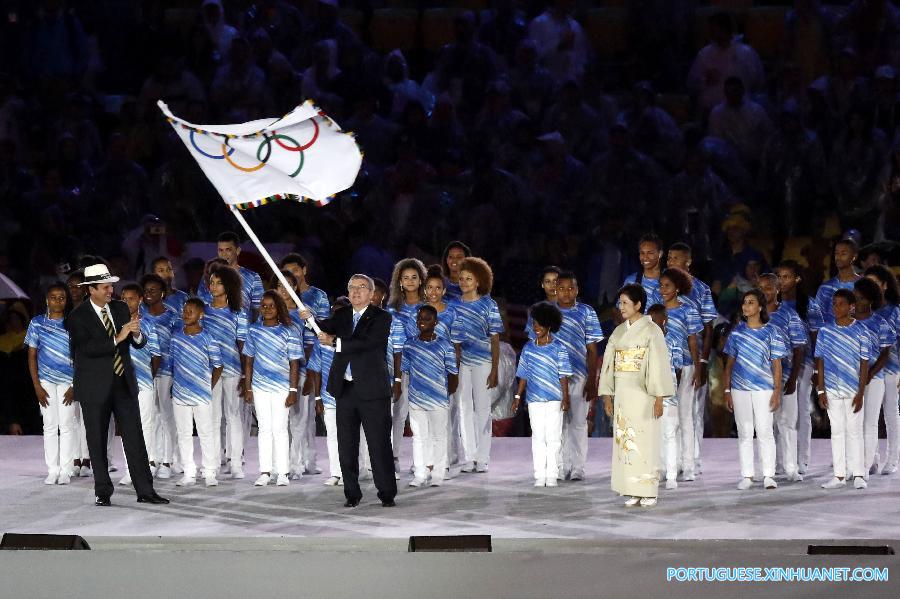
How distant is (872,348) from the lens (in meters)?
10.4

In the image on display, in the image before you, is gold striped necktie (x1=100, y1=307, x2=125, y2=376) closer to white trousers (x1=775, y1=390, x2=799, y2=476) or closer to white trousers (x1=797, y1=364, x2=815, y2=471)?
white trousers (x1=775, y1=390, x2=799, y2=476)

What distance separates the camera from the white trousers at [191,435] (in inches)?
414

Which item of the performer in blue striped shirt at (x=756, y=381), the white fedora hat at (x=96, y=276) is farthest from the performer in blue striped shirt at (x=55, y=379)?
the performer in blue striped shirt at (x=756, y=381)

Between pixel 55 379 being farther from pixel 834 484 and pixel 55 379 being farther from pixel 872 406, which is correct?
pixel 872 406

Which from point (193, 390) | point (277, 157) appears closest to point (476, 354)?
point (193, 390)

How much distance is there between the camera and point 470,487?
10445 mm

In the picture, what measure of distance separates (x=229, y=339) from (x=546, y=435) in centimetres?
241

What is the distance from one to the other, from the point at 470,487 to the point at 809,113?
608cm

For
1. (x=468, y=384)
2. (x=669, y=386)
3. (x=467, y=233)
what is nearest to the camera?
(x=669, y=386)

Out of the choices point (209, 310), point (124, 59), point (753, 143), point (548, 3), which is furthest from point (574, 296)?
point (124, 59)

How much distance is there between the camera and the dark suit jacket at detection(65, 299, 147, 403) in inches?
377

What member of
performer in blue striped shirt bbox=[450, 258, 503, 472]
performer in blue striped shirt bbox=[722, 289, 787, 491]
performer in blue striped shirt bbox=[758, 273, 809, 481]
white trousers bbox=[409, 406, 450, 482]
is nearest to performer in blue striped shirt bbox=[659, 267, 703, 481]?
performer in blue striped shirt bbox=[722, 289, 787, 491]

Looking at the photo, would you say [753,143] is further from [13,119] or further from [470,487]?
[13,119]

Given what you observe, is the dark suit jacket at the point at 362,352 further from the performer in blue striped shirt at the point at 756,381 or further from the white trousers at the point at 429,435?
the performer in blue striped shirt at the point at 756,381
